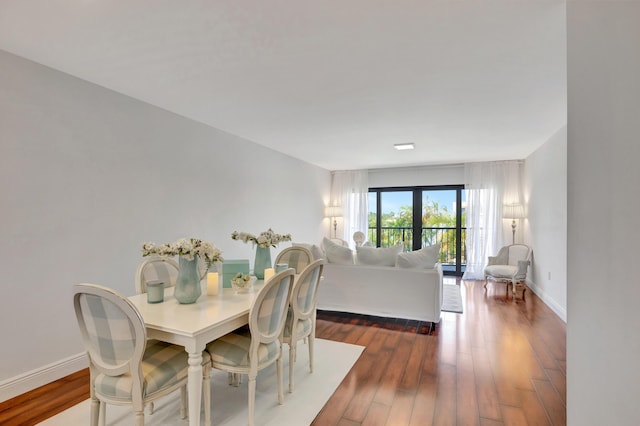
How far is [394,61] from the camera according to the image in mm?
2375

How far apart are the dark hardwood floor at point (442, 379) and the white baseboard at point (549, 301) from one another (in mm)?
187

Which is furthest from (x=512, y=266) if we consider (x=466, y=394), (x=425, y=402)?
(x=425, y=402)

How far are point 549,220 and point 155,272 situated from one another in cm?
530

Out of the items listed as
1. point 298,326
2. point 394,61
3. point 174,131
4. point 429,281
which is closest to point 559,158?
point 429,281

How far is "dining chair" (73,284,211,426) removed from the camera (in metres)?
1.52

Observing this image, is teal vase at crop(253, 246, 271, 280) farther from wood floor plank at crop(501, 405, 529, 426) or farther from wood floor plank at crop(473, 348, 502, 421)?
wood floor plank at crop(501, 405, 529, 426)

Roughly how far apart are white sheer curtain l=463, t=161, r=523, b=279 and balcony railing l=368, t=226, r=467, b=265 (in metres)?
0.32

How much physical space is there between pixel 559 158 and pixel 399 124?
2.28 metres

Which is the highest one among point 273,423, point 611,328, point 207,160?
point 207,160

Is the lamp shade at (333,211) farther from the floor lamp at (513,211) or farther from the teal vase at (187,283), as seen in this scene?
the teal vase at (187,283)

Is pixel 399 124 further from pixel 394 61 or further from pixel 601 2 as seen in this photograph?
pixel 601 2

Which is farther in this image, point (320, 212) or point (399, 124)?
point (320, 212)

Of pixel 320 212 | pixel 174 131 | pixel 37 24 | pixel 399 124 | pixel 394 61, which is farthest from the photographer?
pixel 320 212

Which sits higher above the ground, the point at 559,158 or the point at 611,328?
the point at 559,158
